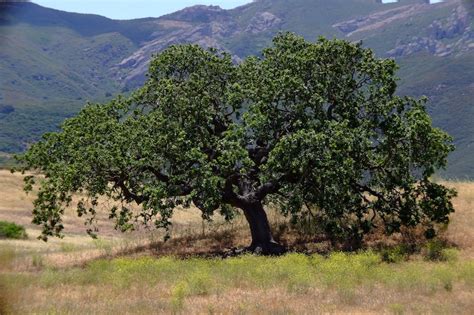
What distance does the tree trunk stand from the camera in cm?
2433

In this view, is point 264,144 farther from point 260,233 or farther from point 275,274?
point 275,274

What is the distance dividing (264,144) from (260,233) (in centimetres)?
393

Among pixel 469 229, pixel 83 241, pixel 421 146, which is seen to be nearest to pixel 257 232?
pixel 421 146

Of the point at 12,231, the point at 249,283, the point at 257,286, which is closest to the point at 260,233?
the point at 249,283

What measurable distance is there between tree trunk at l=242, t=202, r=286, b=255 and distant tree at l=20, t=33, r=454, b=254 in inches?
1.9

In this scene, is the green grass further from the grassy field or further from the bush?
the bush

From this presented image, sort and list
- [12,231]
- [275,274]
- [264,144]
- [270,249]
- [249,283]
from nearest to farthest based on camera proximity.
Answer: [249,283]
[275,274]
[270,249]
[264,144]
[12,231]

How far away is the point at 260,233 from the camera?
2475 centimetres

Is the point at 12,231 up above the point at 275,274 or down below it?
below

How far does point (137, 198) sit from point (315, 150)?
8308mm

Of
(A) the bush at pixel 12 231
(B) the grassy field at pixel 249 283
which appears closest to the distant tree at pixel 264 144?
(B) the grassy field at pixel 249 283

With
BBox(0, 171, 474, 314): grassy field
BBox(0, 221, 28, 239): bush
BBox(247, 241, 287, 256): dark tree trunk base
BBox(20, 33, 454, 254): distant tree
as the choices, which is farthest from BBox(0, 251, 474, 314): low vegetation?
BBox(0, 221, 28, 239): bush

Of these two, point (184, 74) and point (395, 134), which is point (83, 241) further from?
point (395, 134)

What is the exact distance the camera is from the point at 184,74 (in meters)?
26.3
